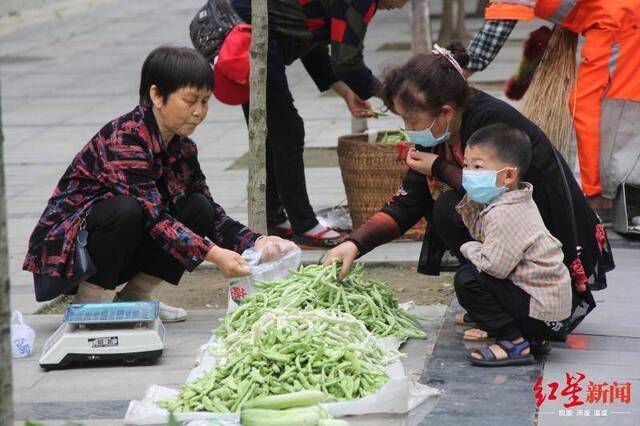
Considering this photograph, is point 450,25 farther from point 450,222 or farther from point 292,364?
point 292,364

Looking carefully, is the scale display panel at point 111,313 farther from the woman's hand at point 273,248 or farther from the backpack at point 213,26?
the backpack at point 213,26

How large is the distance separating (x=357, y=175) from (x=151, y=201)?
5.41 feet

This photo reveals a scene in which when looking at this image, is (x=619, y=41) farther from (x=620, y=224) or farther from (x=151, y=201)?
(x=151, y=201)

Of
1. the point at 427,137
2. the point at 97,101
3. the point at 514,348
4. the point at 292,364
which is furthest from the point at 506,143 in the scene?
the point at 97,101

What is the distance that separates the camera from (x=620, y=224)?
5754mm

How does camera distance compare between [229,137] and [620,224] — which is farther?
[229,137]

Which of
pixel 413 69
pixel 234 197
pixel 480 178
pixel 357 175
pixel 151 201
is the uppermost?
pixel 413 69

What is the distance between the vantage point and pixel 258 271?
4270 mm

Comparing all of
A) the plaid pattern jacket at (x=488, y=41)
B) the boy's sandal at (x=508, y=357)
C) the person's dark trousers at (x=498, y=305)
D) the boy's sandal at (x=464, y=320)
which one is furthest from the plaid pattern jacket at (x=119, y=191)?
the plaid pattern jacket at (x=488, y=41)

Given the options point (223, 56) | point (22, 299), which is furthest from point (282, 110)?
point (22, 299)

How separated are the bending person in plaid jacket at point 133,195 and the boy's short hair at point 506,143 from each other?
94 centimetres

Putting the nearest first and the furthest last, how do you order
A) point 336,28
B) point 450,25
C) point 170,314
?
point 170,314
point 336,28
point 450,25

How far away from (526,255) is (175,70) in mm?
1439

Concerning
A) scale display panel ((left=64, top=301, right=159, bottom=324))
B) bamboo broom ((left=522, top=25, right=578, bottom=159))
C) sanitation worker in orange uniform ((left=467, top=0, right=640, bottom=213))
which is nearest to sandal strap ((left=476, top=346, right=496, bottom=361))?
scale display panel ((left=64, top=301, right=159, bottom=324))
